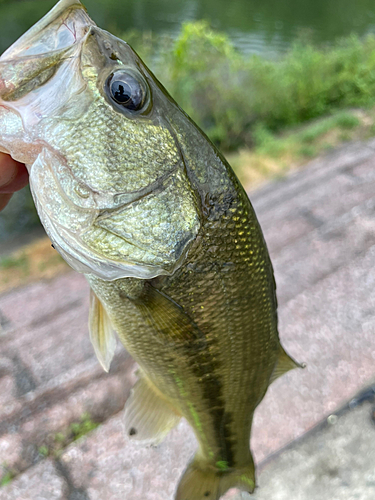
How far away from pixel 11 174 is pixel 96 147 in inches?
18.2

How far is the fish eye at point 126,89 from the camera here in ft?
3.36

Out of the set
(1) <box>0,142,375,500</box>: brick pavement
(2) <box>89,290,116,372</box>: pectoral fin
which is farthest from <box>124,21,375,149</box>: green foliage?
(2) <box>89,290,116,372</box>: pectoral fin

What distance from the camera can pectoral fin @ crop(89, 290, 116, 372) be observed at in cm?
137

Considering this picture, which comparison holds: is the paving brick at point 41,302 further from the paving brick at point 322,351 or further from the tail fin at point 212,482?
the paving brick at point 322,351

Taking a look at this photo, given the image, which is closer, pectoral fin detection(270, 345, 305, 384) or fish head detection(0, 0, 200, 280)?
fish head detection(0, 0, 200, 280)

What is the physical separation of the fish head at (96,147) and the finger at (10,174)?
25 centimetres

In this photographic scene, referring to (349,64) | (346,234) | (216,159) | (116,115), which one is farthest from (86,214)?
(349,64)

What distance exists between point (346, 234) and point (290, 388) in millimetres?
1575

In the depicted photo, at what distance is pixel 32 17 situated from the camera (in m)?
12.6

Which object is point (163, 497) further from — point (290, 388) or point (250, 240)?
point (250, 240)

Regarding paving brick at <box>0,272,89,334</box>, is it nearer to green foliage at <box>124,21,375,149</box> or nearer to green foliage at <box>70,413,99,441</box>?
green foliage at <box>70,413,99,441</box>

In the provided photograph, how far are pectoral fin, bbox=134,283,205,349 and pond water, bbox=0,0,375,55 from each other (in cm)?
1144

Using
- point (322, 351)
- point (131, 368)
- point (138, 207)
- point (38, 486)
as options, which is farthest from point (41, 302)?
point (138, 207)

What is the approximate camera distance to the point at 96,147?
1.03 meters
